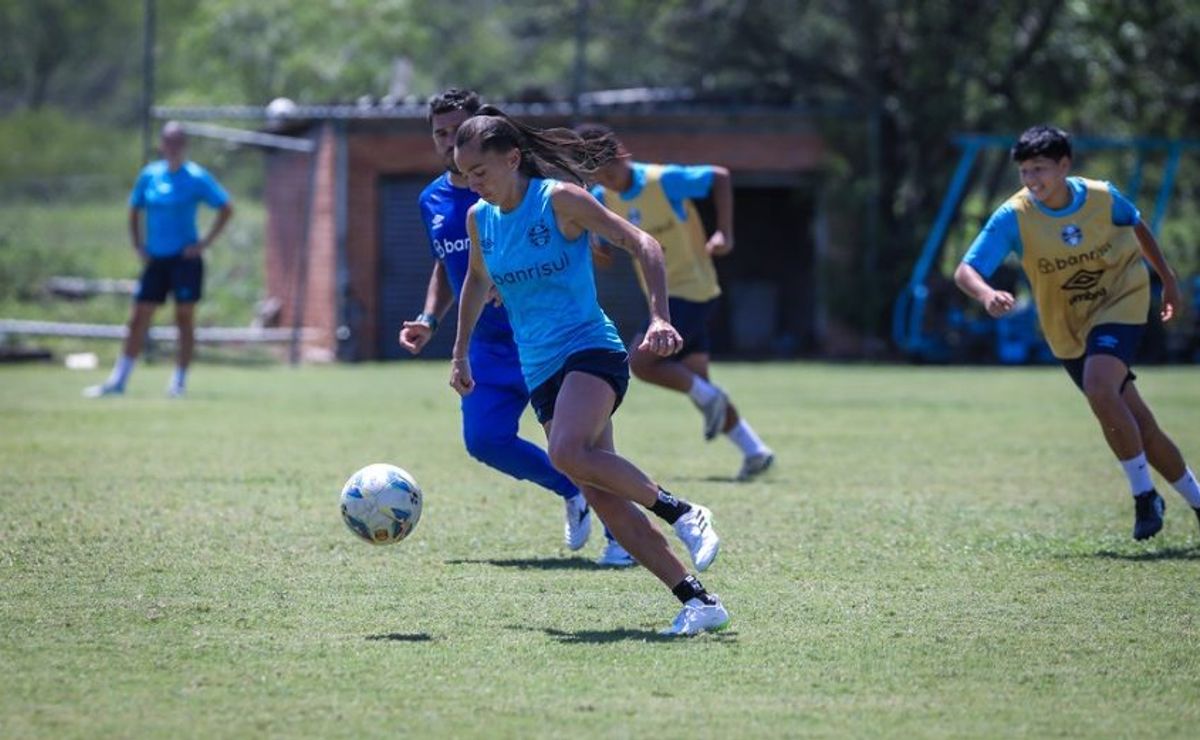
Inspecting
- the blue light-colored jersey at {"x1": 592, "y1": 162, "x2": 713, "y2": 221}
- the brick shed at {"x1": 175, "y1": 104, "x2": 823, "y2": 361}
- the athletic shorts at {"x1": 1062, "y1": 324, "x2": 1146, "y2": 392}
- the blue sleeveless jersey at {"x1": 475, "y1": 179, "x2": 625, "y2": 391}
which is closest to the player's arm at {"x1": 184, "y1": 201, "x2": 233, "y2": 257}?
the blue light-colored jersey at {"x1": 592, "y1": 162, "x2": 713, "y2": 221}

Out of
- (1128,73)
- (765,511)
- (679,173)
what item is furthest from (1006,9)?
(765,511)

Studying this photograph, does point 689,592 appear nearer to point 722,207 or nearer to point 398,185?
point 722,207

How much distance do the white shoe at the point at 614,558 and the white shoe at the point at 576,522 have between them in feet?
0.49

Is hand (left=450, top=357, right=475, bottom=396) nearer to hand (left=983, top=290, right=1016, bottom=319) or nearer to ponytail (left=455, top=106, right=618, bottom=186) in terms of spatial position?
A: ponytail (left=455, top=106, right=618, bottom=186)

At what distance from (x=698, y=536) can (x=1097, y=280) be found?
2.99 meters

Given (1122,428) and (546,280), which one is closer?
(546,280)

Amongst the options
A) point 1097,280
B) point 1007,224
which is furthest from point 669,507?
point 1097,280

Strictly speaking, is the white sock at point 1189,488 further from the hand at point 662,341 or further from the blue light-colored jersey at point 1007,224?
the hand at point 662,341

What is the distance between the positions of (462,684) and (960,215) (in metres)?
21.2

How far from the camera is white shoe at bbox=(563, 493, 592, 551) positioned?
8398 mm

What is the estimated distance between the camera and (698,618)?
6.46 metres

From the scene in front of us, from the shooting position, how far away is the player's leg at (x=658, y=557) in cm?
650

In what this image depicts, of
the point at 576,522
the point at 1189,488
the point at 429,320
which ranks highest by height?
the point at 429,320

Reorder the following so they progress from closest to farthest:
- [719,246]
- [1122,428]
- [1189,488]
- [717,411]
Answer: [1122,428]
[1189,488]
[717,411]
[719,246]
